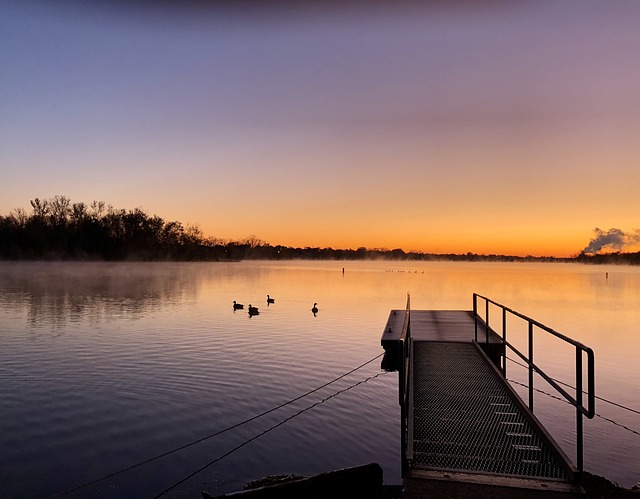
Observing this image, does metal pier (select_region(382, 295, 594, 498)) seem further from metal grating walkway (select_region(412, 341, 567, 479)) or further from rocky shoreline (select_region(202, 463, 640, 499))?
rocky shoreline (select_region(202, 463, 640, 499))

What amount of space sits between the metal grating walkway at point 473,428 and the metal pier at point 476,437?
1 cm

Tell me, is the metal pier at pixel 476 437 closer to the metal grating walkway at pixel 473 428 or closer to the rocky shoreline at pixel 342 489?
the metal grating walkway at pixel 473 428

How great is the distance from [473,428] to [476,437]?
377mm

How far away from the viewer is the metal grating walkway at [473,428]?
20.3 ft

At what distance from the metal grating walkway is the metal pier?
Answer: 1 cm

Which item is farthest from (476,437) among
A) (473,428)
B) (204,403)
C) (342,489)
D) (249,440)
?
(204,403)

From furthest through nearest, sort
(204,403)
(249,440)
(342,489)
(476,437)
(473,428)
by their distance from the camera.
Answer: (204,403) → (249,440) → (473,428) → (476,437) → (342,489)

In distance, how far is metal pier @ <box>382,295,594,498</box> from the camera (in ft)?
18.2

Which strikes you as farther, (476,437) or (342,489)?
(476,437)

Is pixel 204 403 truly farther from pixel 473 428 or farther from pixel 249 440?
pixel 473 428

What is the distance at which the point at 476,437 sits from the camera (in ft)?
23.4

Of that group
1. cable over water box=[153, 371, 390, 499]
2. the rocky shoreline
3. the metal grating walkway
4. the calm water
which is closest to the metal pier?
the metal grating walkway

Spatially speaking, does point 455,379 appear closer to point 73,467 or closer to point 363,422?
point 363,422

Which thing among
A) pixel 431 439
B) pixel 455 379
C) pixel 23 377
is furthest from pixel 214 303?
pixel 431 439
